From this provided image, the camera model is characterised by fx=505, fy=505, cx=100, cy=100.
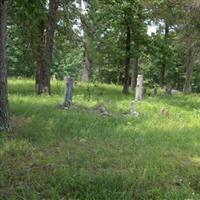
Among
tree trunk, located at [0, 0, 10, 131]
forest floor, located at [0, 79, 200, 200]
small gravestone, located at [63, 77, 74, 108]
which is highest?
tree trunk, located at [0, 0, 10, 131]

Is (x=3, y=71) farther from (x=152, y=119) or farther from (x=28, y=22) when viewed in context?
(x=152, y=119)

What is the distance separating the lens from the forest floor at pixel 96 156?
762cm

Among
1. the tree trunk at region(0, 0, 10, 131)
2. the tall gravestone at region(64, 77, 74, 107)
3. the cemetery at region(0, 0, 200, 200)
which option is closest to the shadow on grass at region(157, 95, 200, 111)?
the cemetery at region(0, 0, 200, 200)

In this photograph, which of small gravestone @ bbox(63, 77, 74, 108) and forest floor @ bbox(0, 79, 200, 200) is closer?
forest floor @ bbox(0, 79, 200, 200)

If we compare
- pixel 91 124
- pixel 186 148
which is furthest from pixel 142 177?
pixel 91 124

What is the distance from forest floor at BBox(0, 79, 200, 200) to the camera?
7.62m

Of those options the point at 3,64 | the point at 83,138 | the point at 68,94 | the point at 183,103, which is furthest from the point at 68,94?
the point at 183,103

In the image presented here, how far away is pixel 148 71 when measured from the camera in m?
61.6

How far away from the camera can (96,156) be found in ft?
31.5

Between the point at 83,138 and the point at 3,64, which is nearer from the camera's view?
the point at 3,64

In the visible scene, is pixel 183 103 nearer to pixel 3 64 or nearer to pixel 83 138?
pixel 83 138

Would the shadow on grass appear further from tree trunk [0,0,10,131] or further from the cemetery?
tree trunk [0,0,10,131]

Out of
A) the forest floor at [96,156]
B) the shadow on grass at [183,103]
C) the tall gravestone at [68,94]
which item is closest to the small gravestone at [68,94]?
the tall gravestone at [68,94]

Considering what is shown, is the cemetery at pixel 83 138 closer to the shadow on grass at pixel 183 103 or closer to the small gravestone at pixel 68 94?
the small gravestone at pixel 68 94
